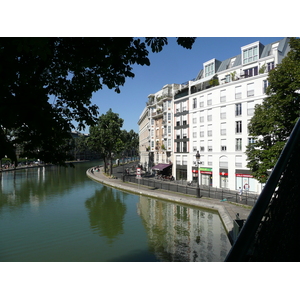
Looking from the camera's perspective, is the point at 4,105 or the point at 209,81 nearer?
the point at 4,105

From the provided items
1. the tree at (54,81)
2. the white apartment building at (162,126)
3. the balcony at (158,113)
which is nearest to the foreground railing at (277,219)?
the tree at (54,81)

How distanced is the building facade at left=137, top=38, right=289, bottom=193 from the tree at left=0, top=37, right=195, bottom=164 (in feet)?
69.6

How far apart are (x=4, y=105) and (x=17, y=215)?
20112mm

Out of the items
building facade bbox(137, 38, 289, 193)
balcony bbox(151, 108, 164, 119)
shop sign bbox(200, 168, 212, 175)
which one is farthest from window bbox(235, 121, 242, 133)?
balcony bbox(151, 108, 164, 119)

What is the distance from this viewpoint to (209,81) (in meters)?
34.9

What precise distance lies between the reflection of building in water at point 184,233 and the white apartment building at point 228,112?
25.9ft

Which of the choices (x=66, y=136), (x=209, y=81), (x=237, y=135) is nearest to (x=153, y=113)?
(x=209, y=81)

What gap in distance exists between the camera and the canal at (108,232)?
1243 cm

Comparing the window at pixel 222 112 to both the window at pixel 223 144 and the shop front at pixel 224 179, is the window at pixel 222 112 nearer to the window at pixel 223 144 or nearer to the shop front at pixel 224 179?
the window at pixel 223 144

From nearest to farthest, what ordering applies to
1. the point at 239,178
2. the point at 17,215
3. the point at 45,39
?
the point at 45,39 < the point at 17,215 < the point at 239,178

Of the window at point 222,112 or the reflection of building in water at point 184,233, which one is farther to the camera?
the window at point 222,112

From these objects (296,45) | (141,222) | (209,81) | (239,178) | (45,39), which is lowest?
(141,222)

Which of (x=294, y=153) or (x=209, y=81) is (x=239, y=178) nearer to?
(x=209, y=81)

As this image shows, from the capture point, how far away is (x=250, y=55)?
3177cm
